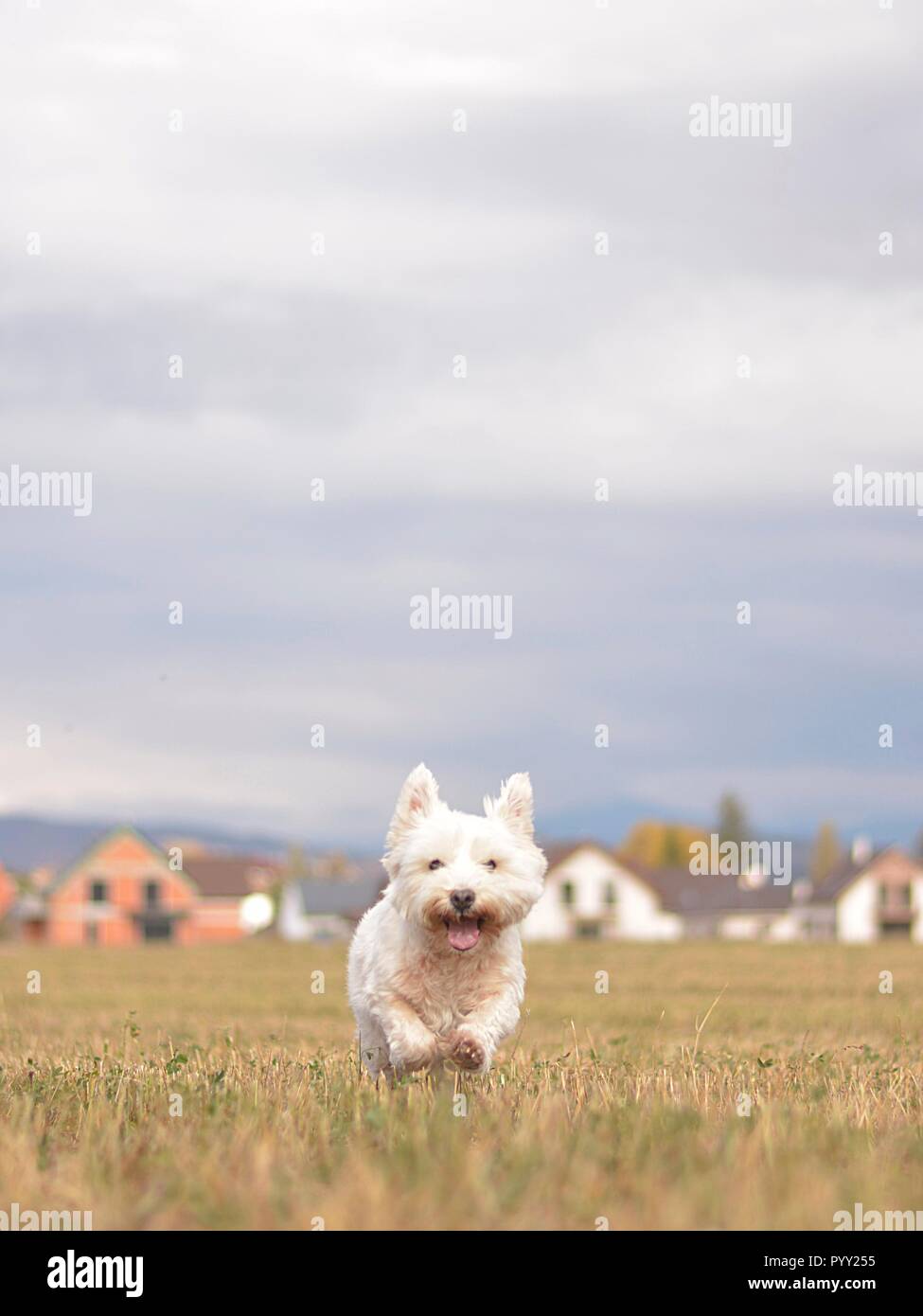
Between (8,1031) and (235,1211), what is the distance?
11.9 meters

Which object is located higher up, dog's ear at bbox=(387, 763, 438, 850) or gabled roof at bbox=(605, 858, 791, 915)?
gabled roof at bbox=(605, 858, 791, 915)

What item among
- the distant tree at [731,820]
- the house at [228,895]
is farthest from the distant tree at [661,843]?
the house at [228,895]

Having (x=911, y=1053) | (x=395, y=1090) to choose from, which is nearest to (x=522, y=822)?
(x=395, y=1090)

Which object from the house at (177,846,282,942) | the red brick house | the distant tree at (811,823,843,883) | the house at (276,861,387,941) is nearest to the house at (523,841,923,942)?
the house at (276,861,387,941)

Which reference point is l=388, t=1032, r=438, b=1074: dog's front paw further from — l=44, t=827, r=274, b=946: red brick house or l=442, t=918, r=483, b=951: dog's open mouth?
l=44, t=827, r=274, b=946: red brick house

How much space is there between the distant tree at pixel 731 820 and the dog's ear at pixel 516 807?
16208 cm

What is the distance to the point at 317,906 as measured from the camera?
116750mm

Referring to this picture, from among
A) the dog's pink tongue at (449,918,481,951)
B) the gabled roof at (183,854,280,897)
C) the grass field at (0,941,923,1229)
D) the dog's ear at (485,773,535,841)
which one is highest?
the gabled roof at (183,854,280,897)

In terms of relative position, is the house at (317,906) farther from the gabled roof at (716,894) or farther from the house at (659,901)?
the gabled roof at (716,894)

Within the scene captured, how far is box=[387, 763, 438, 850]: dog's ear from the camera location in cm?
902

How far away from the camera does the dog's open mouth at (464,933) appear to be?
8.61 meters

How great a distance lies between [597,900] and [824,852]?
278 feet

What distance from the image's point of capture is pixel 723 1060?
446 inches
